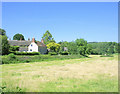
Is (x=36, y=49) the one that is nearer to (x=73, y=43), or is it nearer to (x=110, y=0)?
(x=73, y=43)

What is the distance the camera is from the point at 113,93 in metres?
4.60

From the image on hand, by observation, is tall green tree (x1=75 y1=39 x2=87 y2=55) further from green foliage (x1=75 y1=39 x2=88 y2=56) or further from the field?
the field

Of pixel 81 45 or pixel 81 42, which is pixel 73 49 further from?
pixel 81 42

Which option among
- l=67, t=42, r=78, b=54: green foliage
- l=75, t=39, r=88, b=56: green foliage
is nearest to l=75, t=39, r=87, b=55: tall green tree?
l=75, t=39, r=88, b=56: green foliage

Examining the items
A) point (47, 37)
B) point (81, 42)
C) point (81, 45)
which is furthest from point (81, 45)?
point (47, 37)

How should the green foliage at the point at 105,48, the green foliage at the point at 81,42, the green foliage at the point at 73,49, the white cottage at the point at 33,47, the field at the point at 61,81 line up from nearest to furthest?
the field at the point at 61,81, the white cottage at the point at 33,47, the green foliage at the point at 73,49, the green foliage at the point at 81,42, the green foliage at the point at 105,48

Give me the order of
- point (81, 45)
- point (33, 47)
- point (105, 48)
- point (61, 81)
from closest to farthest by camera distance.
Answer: point (61, 81)
point (33, 47)
point (81, 45)
point (105, 48)

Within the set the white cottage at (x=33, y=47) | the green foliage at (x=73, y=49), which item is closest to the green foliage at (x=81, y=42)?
the green foliage at (x=73, y=49)

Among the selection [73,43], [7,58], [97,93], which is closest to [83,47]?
[73,43]

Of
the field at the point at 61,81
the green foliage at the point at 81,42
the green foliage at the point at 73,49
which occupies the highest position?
the green foliage at the point at 81,42

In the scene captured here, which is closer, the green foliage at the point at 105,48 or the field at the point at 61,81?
the field at the point at 61,81

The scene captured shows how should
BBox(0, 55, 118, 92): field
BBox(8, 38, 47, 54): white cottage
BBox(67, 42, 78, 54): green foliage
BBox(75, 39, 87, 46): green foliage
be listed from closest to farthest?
BBox(0, 55, 118, 92): field < BBox(8, 38, 47, 54): white cottage < BBox(67, 42, 78, 54): green foliage < BBox(75, 39, 87, 46): green foliage

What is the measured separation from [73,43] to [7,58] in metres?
24.2

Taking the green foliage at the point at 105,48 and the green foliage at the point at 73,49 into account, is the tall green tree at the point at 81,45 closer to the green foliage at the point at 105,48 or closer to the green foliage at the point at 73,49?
the green foliage at the point at 73,49
